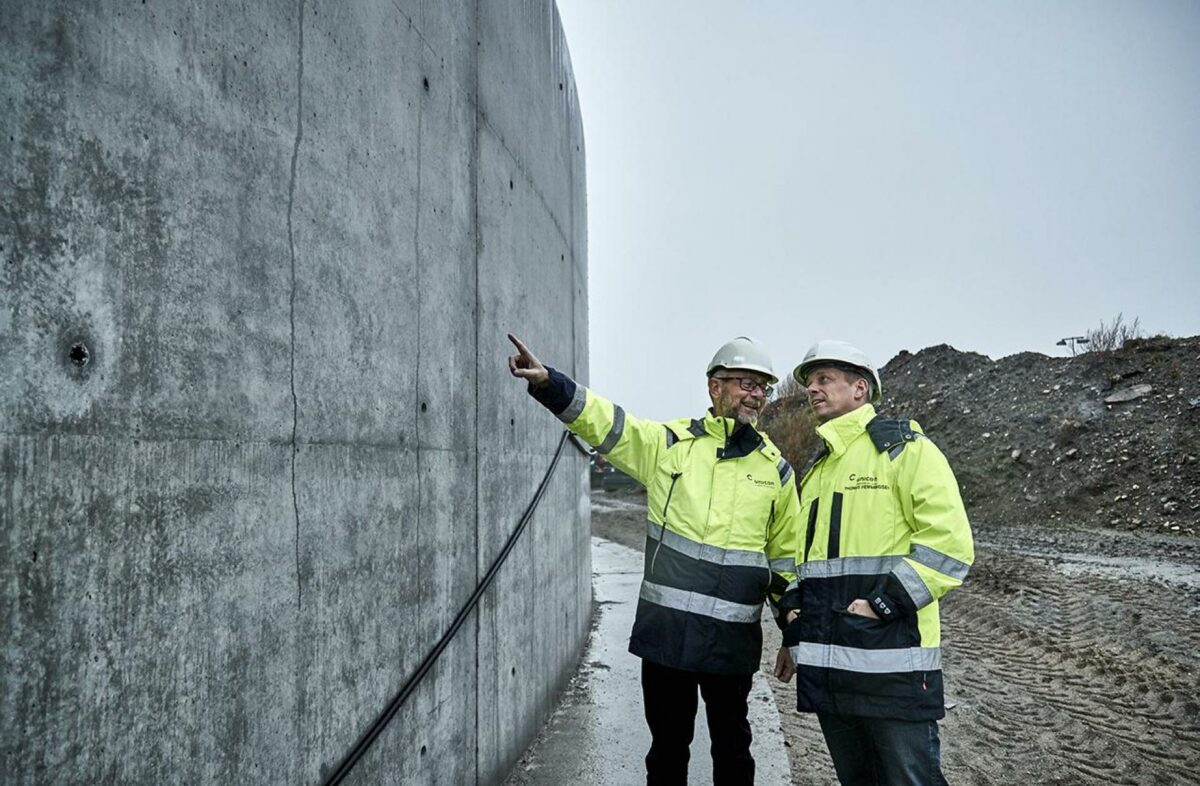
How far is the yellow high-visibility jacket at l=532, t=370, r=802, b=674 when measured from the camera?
2.45 meters

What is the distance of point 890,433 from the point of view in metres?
2.24

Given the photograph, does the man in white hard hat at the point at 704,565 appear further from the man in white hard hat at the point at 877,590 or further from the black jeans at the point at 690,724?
the man in white hard hat at the point at 877,590

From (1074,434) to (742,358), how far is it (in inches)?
628

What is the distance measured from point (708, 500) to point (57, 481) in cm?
194

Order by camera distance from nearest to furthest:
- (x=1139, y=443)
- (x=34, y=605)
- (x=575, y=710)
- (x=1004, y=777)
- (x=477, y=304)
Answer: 1. (x=34, y=605)
2. (x=477, y=304)
3. (x=1004, y=777)
4. (x=575, y=710)
5. (x=1139, y=443)

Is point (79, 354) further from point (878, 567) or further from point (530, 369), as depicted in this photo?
point (878, 567)

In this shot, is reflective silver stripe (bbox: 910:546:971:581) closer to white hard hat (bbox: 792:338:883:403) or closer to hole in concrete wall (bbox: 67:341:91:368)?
white hard hat (bbox: 792:338:883:403)

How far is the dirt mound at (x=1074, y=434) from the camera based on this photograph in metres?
12.6

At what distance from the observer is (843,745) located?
7.24ft

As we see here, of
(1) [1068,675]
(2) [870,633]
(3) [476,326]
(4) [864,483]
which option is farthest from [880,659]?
(1) [1068,675]

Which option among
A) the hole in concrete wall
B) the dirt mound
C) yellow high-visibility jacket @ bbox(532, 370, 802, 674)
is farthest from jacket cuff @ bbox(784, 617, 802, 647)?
the dirt mound

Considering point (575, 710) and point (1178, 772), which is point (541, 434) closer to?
point (575, 710)

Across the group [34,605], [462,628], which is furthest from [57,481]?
[462,628]

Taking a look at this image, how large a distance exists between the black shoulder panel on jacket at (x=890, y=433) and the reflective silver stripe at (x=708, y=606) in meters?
0.74
